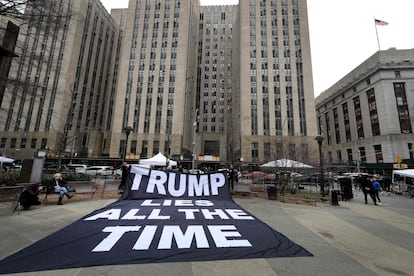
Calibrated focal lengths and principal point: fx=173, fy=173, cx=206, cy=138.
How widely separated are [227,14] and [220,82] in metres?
29.9

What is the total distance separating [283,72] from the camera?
49.3 m

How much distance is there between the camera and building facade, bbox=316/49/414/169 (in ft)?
136

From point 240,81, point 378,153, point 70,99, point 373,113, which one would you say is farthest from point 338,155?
point 70,99

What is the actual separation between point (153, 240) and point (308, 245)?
392 centimetres

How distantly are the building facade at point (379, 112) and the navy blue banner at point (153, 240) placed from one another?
43.1 meters

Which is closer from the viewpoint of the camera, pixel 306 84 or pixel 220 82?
pixel 306 84

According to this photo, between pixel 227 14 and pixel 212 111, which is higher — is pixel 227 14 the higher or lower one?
the higher one

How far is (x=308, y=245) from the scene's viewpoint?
4441 mm

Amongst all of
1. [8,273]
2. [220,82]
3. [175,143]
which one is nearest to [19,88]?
[8,273]

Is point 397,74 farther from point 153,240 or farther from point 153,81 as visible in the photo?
point 153,240

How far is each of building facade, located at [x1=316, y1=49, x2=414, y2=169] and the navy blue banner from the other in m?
43.1

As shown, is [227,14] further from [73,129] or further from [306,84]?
[73,129]

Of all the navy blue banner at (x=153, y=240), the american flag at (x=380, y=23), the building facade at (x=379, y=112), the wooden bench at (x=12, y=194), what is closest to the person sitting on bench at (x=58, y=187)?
the wooden bench at (x=12, y=194)

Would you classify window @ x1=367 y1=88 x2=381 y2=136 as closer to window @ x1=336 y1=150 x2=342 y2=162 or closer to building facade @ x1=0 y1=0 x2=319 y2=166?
window @ x1=336 y1=150 x2=342 y2=162
